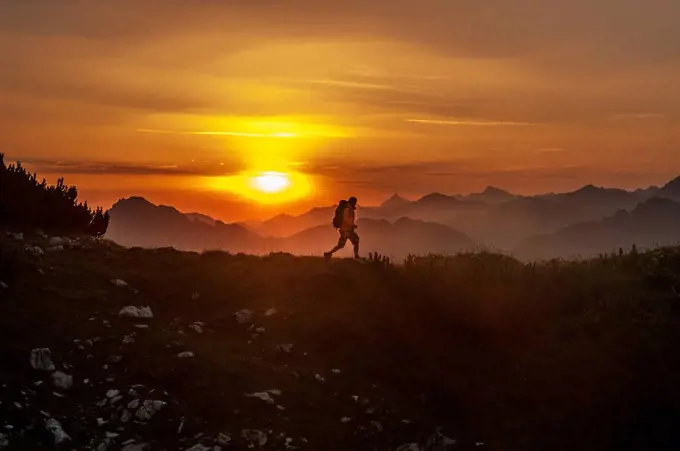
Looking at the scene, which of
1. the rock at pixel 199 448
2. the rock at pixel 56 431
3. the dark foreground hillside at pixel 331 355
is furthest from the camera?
the dark foreground hillside at pixel 331 355

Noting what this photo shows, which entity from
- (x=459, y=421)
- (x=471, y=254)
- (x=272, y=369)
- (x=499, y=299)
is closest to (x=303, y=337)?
(x=272, y=369)

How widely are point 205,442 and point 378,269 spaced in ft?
28.7

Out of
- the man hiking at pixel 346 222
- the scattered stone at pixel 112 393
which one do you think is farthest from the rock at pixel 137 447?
the man hiking at pixel 346 222

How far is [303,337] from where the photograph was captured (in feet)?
51.6

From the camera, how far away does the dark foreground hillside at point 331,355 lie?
12.2 metres

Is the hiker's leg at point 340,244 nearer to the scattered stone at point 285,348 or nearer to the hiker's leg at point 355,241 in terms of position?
the hiker's leg at point 355,241

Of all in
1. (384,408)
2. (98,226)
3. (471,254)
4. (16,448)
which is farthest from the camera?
(98,226)

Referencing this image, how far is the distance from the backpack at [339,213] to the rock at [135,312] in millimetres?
7509

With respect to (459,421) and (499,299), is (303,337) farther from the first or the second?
(499,299)

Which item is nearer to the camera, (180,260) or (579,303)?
(579,303)

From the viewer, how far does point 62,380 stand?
12.5 metres

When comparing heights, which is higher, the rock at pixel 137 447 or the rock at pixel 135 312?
the rock at pixel 135 312

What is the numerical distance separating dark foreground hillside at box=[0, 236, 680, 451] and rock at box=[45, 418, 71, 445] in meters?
0.03

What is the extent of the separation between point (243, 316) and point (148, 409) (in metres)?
4.54
